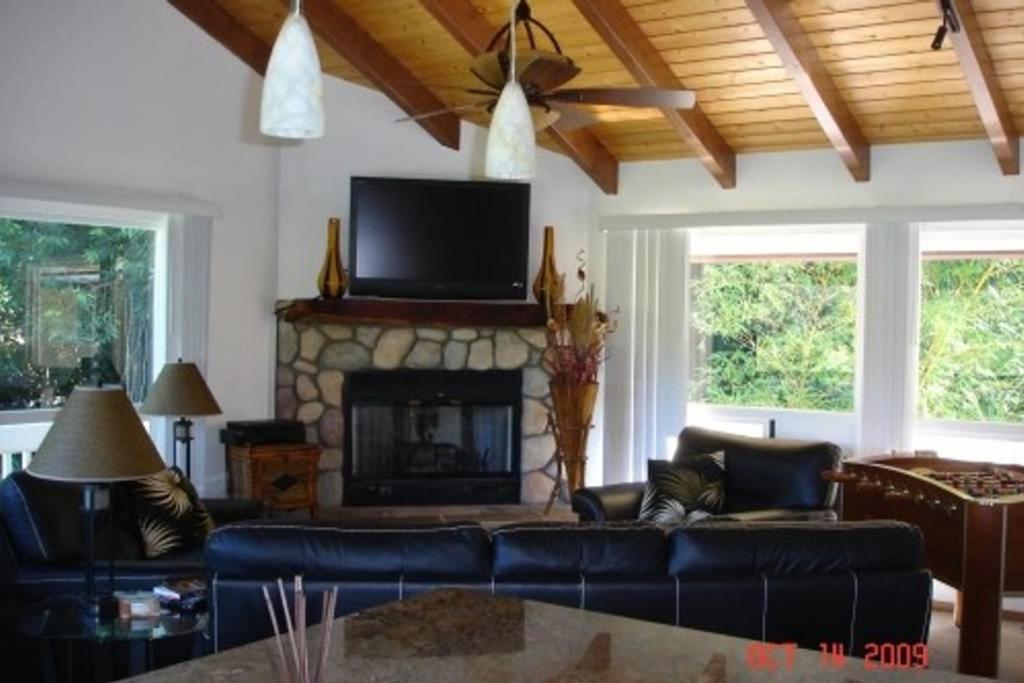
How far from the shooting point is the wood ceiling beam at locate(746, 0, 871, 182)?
464 cm

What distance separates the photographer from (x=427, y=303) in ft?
21.5

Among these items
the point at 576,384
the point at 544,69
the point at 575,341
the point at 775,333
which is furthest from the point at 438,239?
the point at 544,69

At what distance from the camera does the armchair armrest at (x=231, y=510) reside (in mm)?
4668

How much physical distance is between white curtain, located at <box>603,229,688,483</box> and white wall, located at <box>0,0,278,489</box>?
2.21 metres

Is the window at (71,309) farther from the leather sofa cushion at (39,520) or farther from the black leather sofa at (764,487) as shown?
the black leather sofa at (764,487)

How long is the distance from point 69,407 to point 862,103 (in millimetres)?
4226

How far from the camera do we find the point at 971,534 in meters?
3.25

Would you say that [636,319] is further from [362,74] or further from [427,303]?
[362,74]

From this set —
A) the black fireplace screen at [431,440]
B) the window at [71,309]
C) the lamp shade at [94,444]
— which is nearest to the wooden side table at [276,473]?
the black fireplace screen at [431,440]

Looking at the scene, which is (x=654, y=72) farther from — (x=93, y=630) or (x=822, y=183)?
(x=93, y=630)

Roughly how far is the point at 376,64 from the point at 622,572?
402 centimetres

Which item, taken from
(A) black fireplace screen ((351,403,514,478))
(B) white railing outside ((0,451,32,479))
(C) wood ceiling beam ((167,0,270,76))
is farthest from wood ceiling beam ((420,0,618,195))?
(B) white railing outside ((0,451,32,479))

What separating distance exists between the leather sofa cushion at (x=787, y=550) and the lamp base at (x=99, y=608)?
166 cm

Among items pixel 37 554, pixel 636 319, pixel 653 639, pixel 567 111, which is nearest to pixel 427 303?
pixel 636 319
